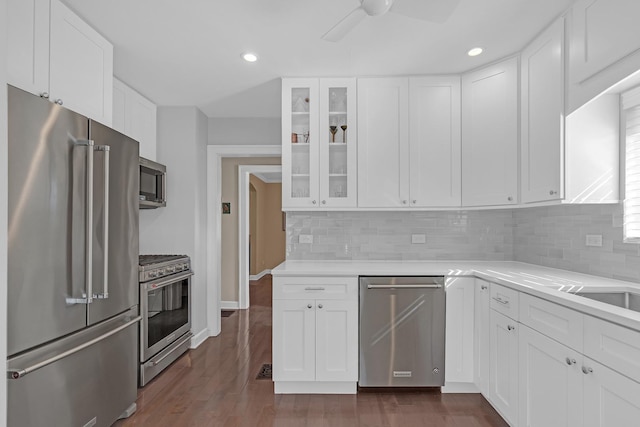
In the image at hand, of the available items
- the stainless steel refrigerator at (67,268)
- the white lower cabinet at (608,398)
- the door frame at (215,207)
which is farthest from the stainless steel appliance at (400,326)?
the door frame at (215,207)

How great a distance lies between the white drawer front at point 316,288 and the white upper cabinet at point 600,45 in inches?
71.3

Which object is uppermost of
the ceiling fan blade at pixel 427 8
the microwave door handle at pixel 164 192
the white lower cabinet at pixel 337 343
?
the ceiling fan blade at pixel 427 8

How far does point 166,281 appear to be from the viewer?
3.03 metres

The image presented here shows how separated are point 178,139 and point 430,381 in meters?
3.23

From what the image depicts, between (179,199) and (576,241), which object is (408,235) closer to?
(576,241)

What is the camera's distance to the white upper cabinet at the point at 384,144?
294 centimetres

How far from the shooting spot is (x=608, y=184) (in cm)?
212

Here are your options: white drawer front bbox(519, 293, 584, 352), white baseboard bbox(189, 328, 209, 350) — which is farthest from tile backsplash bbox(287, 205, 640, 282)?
white baseboard bbox(189, 328, 209, 350)

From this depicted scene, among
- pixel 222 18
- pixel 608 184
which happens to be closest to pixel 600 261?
pixel 608 184

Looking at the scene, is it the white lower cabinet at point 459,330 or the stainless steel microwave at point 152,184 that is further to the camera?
the stainless steel microwave at point 152,184

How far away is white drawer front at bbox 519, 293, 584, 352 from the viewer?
154 cm

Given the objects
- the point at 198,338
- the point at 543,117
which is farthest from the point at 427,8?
the point at 198,338

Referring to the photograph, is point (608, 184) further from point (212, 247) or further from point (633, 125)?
point (212, 247)

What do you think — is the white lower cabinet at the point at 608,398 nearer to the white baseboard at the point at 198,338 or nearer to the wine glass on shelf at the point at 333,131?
the wine glass on shelf at the point at 333,131
